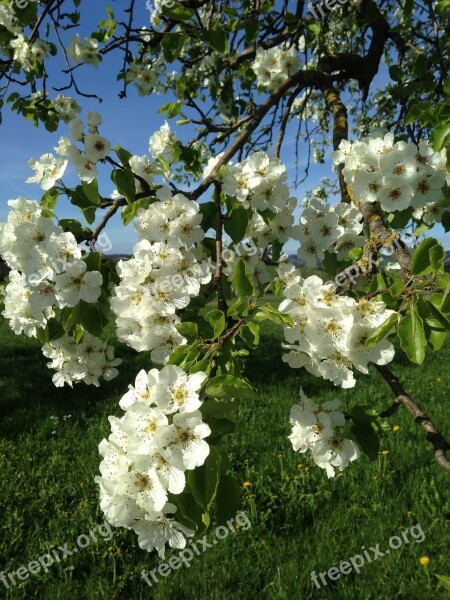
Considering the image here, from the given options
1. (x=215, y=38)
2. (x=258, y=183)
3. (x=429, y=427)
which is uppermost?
(x=215, y=38)

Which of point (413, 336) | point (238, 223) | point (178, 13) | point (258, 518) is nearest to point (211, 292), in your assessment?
point (238, 223)

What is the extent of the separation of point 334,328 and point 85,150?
35.1 inches

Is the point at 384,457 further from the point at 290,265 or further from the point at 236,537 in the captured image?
the point at 290,265

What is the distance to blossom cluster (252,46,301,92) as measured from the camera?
299 cm

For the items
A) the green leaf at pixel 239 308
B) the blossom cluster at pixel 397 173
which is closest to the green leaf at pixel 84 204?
the green leaf at pixel 239 308

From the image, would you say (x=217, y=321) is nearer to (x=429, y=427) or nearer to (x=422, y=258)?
(x=422, y=258)

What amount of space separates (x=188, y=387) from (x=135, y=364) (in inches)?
210

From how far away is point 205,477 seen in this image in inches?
35.1

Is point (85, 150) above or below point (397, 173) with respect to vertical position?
above

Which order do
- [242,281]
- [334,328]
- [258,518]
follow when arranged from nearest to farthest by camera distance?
[334,328], [242,281], [258,518]

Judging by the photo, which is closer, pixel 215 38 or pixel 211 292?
pixel 211 292

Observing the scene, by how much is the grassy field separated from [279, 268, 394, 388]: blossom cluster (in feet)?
1.00

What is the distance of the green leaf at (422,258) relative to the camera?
109 cm

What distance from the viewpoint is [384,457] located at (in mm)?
3252
